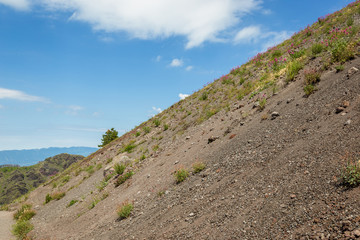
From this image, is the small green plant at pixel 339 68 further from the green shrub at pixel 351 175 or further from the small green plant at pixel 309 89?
the green shrub at pixel 351 175

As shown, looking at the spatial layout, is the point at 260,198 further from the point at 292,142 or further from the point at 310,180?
the point at 292,142

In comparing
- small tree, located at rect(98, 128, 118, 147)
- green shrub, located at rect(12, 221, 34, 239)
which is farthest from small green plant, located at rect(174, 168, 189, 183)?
small tree, located at rect(98, 128, 118, 147)

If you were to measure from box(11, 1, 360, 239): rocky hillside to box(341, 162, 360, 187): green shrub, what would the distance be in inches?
1.2

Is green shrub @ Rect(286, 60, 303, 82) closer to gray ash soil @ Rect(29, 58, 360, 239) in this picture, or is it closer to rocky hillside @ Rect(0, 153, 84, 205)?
gray ash soil @ Rect(29, 58, 360, 239)

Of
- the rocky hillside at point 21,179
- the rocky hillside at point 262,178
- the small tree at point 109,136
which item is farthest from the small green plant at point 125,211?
the rocky hillside at point 21,179

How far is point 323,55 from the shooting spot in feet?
42.3

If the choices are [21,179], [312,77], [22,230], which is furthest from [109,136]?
[21,179]

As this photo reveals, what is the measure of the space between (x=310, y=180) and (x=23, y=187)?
139511 millimetres

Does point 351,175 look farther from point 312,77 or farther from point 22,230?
point 22,230

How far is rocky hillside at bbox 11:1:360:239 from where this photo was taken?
4598 mm

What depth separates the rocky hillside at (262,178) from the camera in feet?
15.1

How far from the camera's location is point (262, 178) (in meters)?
6.39

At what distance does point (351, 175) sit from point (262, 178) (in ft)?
7.48

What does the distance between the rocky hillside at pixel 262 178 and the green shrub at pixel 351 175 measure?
29mm
